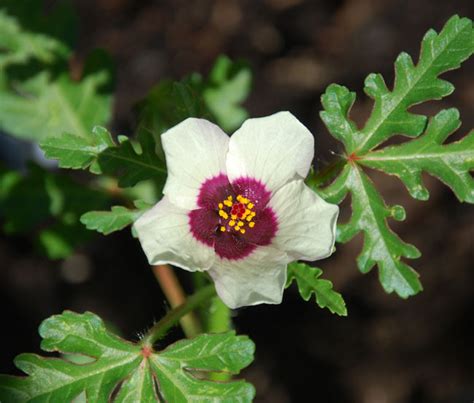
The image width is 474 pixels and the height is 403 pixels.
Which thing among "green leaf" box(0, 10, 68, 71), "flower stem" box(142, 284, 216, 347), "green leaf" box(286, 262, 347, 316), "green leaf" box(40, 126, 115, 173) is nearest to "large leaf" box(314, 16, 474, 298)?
"green leaf" box(286, 262, 347, 316)

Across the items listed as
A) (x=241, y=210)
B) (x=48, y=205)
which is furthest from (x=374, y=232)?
(x=48, y=205)

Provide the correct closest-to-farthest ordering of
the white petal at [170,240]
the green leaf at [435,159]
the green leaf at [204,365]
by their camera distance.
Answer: the white petal at [170,240]
the green leaf at [204,365]
the green leaf at [435,159]

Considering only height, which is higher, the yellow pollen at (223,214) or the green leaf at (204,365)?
the yellow pollen at (223,214)

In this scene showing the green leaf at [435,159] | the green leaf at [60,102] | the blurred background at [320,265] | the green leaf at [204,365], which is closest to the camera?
the green leaf at [204,365]

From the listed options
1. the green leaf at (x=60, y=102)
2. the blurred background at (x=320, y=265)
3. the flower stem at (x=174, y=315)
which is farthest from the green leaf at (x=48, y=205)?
the flower stem at (x=174, y=315)

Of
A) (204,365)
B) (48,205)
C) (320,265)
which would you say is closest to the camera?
(204,365)

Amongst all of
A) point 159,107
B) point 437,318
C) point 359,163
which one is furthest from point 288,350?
point 359,163

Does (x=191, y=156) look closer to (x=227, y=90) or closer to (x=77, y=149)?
(x=77, y=149)

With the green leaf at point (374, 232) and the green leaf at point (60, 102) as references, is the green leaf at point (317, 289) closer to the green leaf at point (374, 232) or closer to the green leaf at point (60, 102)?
the green leaf at point (374, 232)
